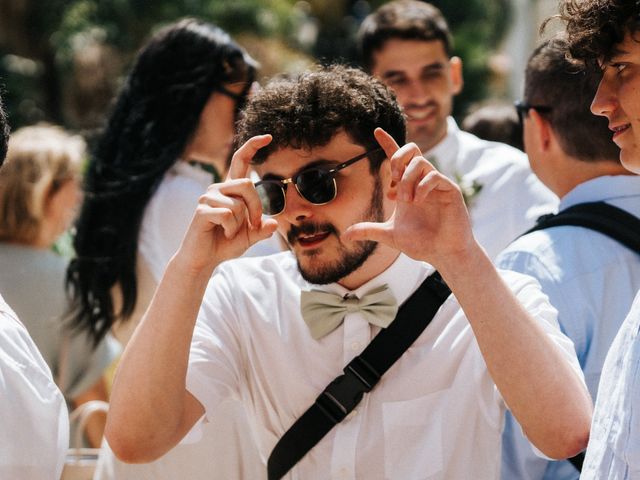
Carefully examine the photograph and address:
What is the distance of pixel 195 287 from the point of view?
235 centimetres

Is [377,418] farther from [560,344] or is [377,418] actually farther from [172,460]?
[172,460]

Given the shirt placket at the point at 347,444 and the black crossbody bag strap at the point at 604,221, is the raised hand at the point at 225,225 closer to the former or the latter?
the shirt placket at the point at 347,444

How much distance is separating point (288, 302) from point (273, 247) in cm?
127

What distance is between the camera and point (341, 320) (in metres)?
2.57

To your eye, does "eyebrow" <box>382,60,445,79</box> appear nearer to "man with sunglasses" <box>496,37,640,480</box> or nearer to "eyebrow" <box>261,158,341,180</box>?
"man with sunglasses" <box>496,37,640,480</box>

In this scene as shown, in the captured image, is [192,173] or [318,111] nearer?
[318,111]

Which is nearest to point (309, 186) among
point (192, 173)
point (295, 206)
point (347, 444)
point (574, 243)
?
point (295, 206)

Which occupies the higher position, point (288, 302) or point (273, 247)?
point (288, 302)

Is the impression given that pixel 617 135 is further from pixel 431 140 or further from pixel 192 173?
pixel 431 140

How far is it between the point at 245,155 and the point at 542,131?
132cm

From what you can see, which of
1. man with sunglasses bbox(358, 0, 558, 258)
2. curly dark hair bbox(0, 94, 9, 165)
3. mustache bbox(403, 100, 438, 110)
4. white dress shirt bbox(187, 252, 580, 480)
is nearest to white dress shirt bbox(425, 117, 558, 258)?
man with sunglasses bbox(358, 0, 558, 258)

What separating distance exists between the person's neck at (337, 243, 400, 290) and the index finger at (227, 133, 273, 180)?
444mm

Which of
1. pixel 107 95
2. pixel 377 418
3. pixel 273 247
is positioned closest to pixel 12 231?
pixel 273 247

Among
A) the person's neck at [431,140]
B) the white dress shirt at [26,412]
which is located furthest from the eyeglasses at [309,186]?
the person's neck at [431,140]
